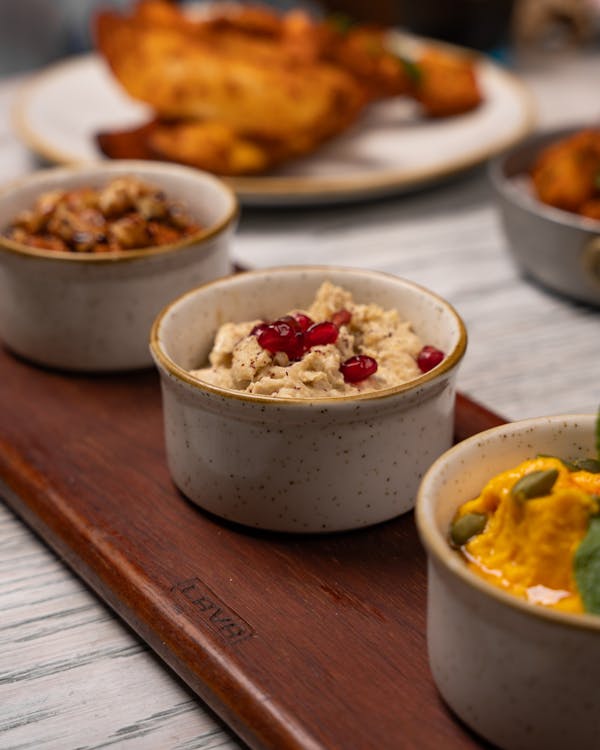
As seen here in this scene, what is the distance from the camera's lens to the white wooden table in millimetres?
1269

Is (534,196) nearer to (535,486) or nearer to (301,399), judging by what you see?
(301,399)

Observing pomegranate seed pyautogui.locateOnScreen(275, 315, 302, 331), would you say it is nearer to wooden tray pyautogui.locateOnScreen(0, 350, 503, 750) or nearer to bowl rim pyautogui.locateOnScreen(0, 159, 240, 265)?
wooden tray pyautogui.locateOnScreen(0, 350, 503, 750)

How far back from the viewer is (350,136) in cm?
311

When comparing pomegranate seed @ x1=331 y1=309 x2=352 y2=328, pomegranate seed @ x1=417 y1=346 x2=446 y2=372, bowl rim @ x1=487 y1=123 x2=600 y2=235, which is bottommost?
bowl rim @ x1=487 y1=123 x2=600 y2=235

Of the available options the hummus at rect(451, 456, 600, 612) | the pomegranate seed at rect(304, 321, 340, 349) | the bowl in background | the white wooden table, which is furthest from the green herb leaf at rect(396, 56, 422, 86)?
the hummus at rect(451, 456, 600, 612)

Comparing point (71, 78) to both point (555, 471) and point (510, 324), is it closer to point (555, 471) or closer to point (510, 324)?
point (510, 324)

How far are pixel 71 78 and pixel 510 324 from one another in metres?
1.86

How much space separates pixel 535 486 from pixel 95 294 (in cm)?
101

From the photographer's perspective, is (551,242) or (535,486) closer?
(535,486)

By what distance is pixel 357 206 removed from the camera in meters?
2.92

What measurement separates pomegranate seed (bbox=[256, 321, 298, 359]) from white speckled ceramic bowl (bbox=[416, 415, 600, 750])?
0.36 metres

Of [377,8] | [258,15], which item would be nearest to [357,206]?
[258,15]

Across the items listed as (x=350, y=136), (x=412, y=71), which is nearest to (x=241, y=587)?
(x=350, y=136)

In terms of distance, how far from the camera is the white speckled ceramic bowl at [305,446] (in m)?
1.42
